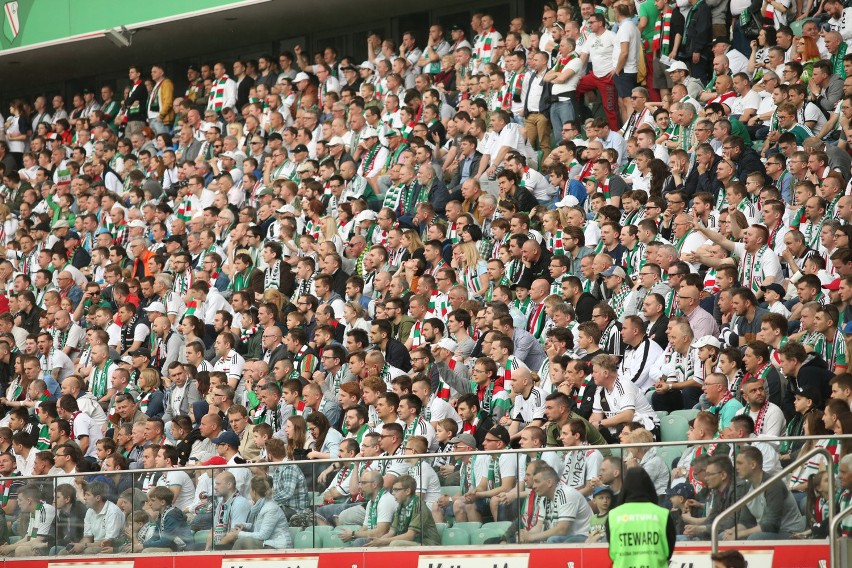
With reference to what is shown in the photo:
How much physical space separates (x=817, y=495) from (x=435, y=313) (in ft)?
20.0

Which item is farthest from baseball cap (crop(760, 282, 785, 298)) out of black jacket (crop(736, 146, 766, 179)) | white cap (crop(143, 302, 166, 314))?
white cap (crop(143, 302, 166, 314))

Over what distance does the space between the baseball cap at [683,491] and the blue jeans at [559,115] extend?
8401 mm

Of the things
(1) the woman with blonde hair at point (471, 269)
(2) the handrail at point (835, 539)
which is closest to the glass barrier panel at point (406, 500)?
(2) the handrail at point (835, 539)

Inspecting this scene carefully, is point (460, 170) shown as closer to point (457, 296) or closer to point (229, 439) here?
point (457, 296)

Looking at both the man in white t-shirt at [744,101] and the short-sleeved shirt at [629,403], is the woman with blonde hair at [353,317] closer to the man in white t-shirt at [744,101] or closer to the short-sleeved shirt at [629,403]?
the short-sleeved shirt at [629,403]

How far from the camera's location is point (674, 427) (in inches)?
401

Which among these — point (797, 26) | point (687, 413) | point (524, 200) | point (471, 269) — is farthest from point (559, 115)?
point (687, 413)

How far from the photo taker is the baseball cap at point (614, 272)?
1227cm

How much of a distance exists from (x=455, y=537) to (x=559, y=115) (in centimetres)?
811

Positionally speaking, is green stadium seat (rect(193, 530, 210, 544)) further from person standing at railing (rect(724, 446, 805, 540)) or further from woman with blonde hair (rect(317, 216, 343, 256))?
woman with blonde hair (rect(317, 216, 343, 256))

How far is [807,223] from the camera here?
1187 centimetres

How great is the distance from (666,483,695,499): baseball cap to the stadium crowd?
20mm

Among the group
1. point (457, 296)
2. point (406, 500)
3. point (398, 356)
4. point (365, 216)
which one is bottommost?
point (406, 500)

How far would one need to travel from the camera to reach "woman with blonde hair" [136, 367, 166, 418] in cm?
1385
